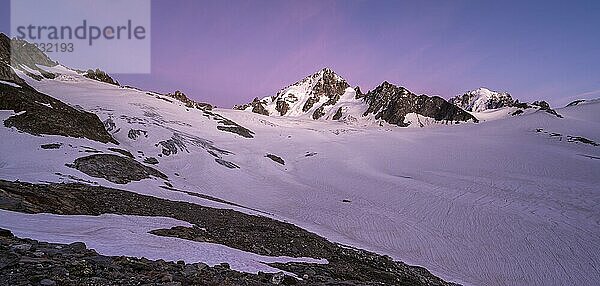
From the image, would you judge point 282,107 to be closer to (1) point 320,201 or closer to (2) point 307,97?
(2) point 307,97

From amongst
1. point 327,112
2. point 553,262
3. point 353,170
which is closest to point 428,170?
point 353,170

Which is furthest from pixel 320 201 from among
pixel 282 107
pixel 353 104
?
pixel 282 107

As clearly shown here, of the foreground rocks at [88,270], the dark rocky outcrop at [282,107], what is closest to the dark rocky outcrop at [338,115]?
the dark rocky outcrop at [282,107]

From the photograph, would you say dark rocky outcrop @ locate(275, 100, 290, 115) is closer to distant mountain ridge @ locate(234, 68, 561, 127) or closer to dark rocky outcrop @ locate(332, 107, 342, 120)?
distant mountain ridge @ locate(234, 68, 561, 127)

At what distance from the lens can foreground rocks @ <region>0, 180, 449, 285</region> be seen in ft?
38.2

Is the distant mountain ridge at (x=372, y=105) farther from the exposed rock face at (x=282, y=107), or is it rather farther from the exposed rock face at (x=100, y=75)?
the exposed rock face at (x=100, y=75)

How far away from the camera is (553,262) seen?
21297 millimetres

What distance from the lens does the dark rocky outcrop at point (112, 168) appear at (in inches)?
923

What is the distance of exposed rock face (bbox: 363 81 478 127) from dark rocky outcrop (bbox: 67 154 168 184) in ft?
365

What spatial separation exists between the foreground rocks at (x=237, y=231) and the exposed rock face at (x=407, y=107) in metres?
116

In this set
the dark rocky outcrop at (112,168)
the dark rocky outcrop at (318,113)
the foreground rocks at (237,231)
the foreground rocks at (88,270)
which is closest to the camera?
the foreground rocks at (88,270)

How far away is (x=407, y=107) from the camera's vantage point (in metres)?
134

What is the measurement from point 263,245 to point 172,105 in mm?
74012

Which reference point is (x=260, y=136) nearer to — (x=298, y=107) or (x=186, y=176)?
(x=186, y=176)
